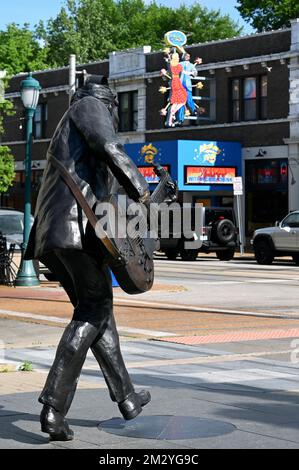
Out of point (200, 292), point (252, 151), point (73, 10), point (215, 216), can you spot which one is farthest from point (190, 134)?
point (73, 10)

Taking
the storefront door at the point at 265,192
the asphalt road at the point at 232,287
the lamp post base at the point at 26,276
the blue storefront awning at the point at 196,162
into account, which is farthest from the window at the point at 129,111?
the lamp post base at the point at 26,276

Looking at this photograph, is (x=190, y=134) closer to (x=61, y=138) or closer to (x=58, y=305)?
(x=58, y=305)

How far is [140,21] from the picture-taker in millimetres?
78812

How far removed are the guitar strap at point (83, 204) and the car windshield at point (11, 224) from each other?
1790 cm

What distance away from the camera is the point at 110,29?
249 feet

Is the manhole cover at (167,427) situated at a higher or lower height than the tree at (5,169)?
lower

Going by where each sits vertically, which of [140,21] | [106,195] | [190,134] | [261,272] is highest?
[140,21]

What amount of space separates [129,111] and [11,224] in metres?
24.8

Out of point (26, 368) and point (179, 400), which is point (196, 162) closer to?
point (26, 368)

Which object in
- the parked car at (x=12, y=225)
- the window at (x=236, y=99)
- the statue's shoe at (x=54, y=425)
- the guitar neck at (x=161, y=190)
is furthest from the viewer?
the window at (x=236, y=99)

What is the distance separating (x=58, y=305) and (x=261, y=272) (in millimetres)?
11882

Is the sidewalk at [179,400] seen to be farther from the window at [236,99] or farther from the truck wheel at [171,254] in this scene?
the window at [236,99]

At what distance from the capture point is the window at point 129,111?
158 feet
